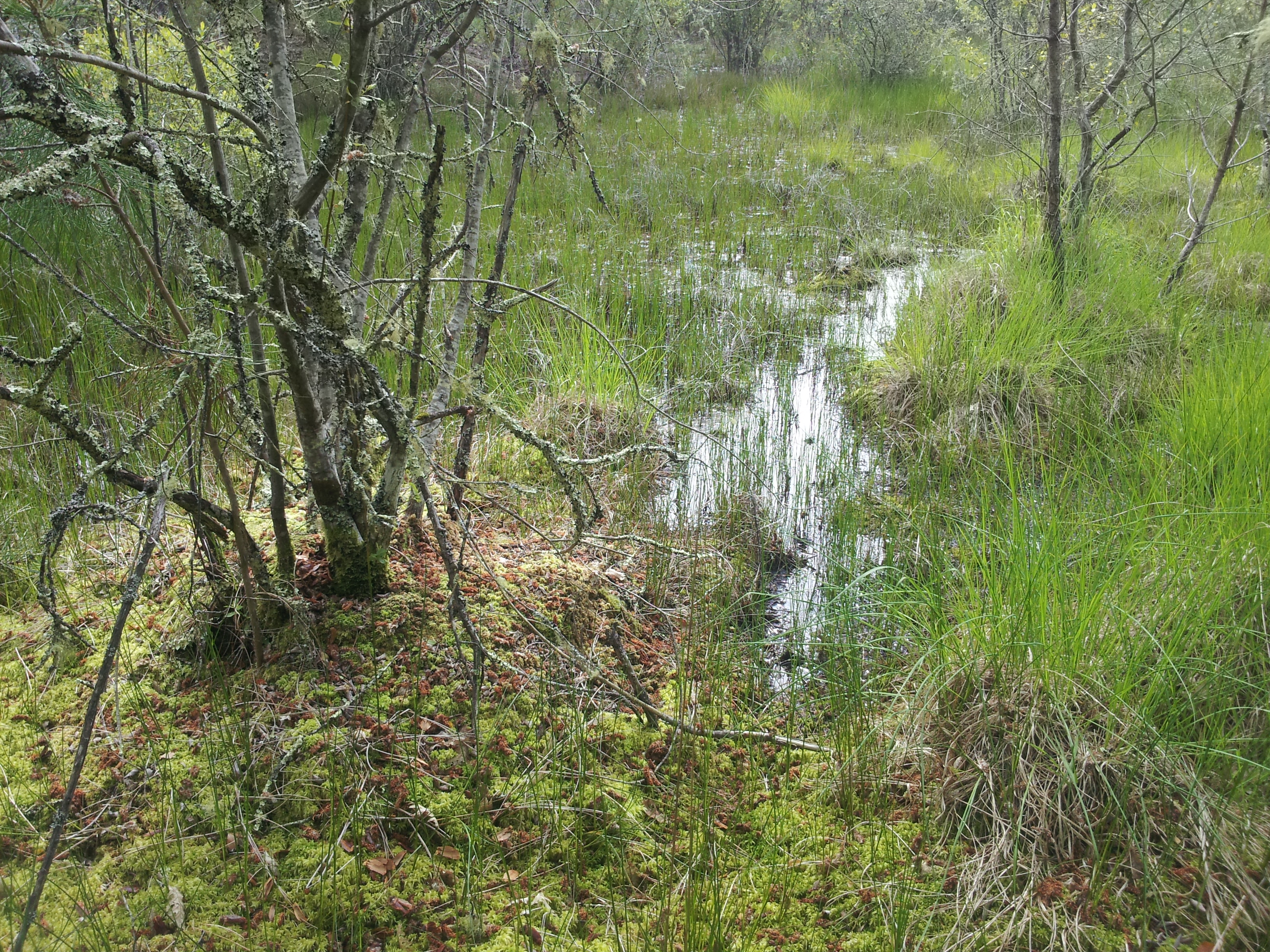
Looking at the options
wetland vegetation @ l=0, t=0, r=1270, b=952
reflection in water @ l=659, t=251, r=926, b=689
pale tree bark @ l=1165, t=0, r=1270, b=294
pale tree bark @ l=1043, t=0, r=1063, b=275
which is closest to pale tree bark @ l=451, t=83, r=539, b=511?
wetland vegetation @ l=0, t=0, r=1270, b=952

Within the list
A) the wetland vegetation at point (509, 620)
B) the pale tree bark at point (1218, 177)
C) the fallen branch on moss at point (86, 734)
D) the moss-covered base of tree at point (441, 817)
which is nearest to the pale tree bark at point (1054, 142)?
the pale tree bark at point (1218, 177)

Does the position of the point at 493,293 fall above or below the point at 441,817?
above

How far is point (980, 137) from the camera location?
8.87 metres

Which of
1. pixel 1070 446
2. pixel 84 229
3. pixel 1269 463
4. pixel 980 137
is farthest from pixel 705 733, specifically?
pixel 980 137

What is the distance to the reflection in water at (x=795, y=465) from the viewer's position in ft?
10.6

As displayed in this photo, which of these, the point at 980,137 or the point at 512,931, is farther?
the point at 980,137

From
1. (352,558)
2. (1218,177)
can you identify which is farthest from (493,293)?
(1218,177)

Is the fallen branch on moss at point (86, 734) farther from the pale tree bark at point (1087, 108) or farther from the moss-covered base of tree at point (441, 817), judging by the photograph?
the pale tree bark at point (1087, 108)

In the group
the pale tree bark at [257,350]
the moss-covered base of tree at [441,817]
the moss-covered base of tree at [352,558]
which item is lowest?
the moss-covered base of tree at [441,817]

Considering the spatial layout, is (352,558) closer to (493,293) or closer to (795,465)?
(493,293)

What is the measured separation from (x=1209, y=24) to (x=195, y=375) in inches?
300

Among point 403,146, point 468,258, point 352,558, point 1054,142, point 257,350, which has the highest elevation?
point 1054,142

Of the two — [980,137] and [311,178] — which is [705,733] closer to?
[311,178]

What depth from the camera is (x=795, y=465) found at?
4109 mm
